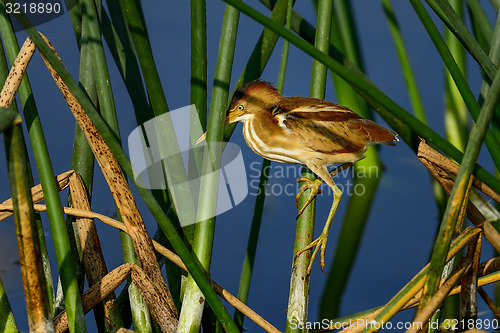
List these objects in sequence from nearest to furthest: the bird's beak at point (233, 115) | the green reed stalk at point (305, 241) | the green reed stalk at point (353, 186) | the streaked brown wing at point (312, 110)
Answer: the green reed stalk at point (305, 241) < the streaked brown wing at point (312, 110) < the bird's beak at point (233, 115) < the green reed stalk at point (353, 186)

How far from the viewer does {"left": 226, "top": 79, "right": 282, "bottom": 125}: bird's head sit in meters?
1.25

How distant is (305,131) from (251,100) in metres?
0.15

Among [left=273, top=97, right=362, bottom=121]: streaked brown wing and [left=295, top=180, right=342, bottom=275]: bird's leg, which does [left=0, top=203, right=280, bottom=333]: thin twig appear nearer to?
[left=295, top=180, right=342, bottom=275]: bird's leg

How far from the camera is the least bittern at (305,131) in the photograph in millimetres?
1238

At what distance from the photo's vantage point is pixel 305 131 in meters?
1.25

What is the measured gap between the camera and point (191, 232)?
1.13m

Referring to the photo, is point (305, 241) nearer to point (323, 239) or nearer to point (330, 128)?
point (323, 239)


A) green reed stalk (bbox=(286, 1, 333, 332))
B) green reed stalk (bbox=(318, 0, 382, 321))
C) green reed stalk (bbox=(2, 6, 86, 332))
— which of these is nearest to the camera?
green reed stalk (bbox=(2, 6, 86, 332))

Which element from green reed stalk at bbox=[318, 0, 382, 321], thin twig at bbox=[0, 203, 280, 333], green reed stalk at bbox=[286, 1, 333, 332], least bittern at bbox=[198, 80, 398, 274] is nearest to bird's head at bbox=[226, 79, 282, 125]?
least bittern at bbox=[198, 80, 398, 274]

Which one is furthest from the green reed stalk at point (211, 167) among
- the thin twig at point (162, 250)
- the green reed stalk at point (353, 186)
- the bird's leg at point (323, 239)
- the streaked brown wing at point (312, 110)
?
the green reed stalk at point (353, 186)

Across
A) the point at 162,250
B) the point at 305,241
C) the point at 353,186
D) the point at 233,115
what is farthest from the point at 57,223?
the point at 353,186

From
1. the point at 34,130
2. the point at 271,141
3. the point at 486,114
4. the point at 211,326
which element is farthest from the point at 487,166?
the point at 34,130

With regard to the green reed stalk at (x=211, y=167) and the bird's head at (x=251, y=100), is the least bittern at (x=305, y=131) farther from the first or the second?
the green reed stalk at (x=211, y=167)

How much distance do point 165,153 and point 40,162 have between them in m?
0.28
